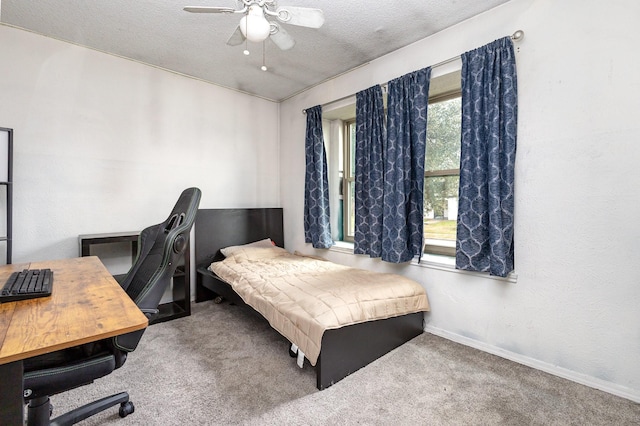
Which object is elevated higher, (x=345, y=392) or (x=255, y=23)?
(x=255, y=23)

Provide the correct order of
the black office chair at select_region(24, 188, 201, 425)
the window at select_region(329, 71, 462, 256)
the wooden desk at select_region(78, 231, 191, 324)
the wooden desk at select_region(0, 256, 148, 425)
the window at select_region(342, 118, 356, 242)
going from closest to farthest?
the wooden desk at select_region(0, 256, 148, 425) < the black office chair at select_region(24, 188, 201, 425) < the wooden desk at select_region(78, 231, 191, 324) < the window at select_region(329, 71, 462, 256) < the window at select_region(342, 118, 356, 242)

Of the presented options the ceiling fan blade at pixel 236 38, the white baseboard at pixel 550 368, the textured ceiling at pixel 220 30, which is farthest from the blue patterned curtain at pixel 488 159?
the ceiling fan blade at pixel 236 38

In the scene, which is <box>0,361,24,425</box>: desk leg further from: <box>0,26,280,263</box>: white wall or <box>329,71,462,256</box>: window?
<box>329,71,462,256</box>: window

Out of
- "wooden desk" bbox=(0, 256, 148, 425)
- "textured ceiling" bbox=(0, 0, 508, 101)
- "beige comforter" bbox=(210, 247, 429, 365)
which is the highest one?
"textured ceiling" bbox=(0, 0, 508, 101)

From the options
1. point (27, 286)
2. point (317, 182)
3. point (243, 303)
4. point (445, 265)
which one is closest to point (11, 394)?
point (27, 286)

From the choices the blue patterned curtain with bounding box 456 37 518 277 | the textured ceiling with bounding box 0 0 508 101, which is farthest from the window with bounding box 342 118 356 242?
the blue patterned curtain with bounding box 456 37 518 277

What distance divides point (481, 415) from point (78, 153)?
355 cm

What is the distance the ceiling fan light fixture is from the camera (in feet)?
5.38

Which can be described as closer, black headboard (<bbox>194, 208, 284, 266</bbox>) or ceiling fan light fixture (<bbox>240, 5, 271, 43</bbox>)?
ceiling fan light fixture (<bbox>240, 5, 271, 43</bbox>)

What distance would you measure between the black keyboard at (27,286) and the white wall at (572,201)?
99.6 inches

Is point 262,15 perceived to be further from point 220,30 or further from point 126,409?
point 126,409

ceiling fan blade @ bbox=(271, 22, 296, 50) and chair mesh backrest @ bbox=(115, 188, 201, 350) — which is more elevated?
ceiling fan blade @ bbox=(271, 22, 296, 50)

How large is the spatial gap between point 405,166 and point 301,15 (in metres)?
1.39

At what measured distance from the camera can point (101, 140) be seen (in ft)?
9.18
